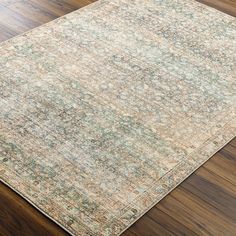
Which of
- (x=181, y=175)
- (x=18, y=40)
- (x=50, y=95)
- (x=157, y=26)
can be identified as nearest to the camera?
(x=181, y=175)

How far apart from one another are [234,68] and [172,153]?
2.28ft

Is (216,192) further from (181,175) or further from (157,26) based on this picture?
(157,26)

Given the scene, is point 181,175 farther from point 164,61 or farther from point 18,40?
point 18,40

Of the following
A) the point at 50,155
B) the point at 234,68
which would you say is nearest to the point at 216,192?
the point at 50,155

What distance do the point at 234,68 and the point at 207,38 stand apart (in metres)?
0.28

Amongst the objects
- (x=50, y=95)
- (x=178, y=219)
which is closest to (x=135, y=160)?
(x=178, y=219)

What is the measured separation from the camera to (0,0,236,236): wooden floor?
1711mm

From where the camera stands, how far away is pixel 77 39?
2.58m

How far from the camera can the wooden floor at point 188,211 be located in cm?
171

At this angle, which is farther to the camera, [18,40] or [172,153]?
[18,40]

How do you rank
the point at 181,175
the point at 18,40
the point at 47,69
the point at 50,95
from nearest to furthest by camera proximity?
the point at 181,175, the point at 50,95, the point at 47,69, the point at 18,40

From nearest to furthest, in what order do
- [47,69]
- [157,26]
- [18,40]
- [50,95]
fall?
[50,95]
[47,69]
[18,40]
[157,26]

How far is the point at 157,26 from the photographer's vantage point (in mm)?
2715

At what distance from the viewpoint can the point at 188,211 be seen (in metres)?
1.78
